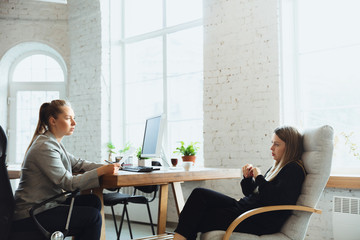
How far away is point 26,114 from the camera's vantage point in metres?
6.60

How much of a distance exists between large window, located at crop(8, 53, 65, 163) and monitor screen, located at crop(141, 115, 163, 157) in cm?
349

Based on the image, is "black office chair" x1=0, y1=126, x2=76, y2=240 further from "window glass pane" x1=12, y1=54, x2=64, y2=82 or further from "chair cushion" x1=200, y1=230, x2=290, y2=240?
"window glass pane" x1=12, y1=54, x2=64, y2=82

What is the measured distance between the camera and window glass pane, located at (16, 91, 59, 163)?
6.55 meters

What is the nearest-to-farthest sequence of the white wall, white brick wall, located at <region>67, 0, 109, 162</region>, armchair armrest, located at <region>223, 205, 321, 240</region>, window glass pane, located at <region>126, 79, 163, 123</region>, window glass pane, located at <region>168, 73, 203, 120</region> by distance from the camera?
armchair armrest, located at <region>223, 205, 321, 240</region> → window glass pane, located at <region>168, 73, 203, 120</region> → window glass pane, located at <region>126, 79, 163, 123</region> → white brick wall, located at <region>67, 0, 109, 162</region> → the white wall

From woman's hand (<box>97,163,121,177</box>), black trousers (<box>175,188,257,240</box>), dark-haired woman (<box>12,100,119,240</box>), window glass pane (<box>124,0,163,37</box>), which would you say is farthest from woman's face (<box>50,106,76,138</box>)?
window glass pane (<box>124,0,163,37</box>)

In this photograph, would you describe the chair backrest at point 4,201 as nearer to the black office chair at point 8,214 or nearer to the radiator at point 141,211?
the black office chair at point 8,214

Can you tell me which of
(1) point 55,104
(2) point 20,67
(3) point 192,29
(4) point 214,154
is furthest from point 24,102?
(1) point 55,104

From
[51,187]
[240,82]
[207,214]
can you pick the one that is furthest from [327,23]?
[51,187]

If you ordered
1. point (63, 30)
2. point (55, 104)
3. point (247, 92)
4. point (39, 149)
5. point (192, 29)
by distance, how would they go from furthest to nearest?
point (63, 30) → point (192, 29) → point (247, 92) → point (55, 104) → point (39, 149)

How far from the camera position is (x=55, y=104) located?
8.68 ft

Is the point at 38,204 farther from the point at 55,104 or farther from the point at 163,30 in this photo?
the point at 163,30

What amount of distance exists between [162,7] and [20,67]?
277 cm

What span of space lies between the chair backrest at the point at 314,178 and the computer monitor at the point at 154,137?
1.14 meters

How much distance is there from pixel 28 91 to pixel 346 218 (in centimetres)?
527
